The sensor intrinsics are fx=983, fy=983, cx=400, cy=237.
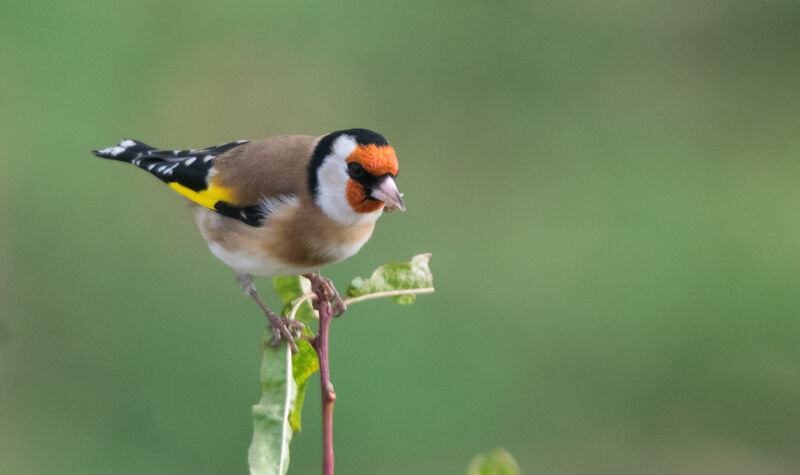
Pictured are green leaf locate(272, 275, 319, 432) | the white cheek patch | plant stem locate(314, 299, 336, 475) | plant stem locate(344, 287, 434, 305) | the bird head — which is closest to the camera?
plant stem locate(314, 299, 336, 475)

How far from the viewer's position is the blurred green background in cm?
532

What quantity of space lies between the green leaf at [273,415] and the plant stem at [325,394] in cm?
7

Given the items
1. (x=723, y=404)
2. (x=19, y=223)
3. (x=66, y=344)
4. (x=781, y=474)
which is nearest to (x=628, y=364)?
(x=723, y=404)

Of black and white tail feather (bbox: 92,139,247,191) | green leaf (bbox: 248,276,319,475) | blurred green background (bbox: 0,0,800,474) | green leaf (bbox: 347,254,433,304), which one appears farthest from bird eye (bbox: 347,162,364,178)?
blurred green background (bbox: 0,0,800,474)

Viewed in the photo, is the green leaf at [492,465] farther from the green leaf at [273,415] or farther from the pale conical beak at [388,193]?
the pale conical beak at [388,193]

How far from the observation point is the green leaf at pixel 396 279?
205 centimetres

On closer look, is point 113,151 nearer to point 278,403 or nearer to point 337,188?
point 337,188

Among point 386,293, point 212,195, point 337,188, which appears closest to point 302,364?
point 386,293

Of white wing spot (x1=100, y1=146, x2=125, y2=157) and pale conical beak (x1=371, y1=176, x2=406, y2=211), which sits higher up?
white wing spot (x1=100, y1=146, x2=125, y2=157)

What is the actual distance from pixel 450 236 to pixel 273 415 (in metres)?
4.68

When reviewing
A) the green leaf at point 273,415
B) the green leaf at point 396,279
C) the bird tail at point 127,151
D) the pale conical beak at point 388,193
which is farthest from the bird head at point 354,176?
the bird tail at point 127,151

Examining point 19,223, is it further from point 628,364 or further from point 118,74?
point 628,364

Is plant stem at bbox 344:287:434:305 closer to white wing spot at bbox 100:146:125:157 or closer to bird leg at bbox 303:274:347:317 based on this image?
bird leg at bbox 303:274:347:317

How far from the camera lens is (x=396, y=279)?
207cm
